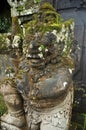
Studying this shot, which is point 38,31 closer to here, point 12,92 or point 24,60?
point 24,60

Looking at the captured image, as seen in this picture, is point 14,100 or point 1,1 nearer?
point 14,100

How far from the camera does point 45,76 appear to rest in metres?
2.28

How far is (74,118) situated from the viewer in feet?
9.40

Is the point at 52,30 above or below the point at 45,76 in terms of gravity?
above

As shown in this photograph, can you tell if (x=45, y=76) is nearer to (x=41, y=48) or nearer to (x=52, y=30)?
(x=41, y=48)

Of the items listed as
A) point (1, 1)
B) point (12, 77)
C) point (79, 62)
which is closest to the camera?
point (12, 77)

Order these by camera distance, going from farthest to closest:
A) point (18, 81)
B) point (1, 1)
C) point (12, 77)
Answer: point (1, 1) < point (12, 77) < point (18, 81)

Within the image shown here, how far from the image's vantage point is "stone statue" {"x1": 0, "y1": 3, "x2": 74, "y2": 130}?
7.21 ft

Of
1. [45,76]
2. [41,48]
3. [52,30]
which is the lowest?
[45,76]

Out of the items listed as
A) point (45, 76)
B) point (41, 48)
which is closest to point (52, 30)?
point (41, 48)

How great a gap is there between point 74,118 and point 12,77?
678 millimetres

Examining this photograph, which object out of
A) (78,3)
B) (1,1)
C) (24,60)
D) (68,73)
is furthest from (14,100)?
(1,1)

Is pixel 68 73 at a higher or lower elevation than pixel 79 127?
higher

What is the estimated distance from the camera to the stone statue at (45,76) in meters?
2.20
